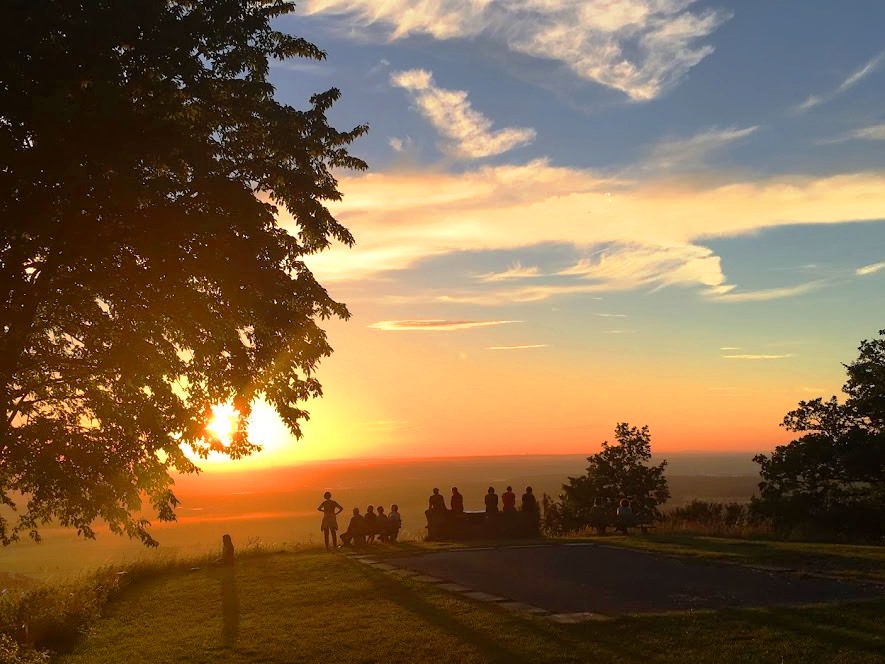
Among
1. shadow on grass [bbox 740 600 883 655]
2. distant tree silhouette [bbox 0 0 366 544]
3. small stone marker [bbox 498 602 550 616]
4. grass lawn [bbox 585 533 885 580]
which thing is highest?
distant tree silhouette [bbox 0 0 366 544]

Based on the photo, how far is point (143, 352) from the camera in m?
11.8

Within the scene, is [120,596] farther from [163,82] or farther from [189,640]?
[163,82]

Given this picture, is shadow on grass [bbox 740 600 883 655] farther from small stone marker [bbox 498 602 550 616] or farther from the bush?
the bush

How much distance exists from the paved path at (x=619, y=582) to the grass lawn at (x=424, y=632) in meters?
0.94

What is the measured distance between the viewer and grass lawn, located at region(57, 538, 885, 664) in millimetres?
8570

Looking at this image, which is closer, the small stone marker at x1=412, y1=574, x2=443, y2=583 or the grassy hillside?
the grassy hillside

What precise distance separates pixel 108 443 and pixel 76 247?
3874 mm

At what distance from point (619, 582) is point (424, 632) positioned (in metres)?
4.91

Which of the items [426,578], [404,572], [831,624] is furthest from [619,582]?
[404,572]

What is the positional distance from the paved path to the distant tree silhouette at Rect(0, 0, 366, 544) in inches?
203

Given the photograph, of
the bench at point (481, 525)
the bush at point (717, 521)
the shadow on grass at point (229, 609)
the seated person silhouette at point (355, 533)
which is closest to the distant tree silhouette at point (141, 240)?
the shadow on grass at point (229, 609)

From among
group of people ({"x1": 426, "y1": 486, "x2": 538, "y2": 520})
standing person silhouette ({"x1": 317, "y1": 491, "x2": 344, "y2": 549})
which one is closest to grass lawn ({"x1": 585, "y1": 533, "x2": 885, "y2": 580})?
group of people ({"x1": 426, "y1": 486, "x2": 538, "y2": 520})

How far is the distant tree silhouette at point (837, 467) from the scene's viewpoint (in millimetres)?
27938

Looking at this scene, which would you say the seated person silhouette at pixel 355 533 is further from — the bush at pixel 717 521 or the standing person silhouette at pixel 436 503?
the bush at pixel 717 521
